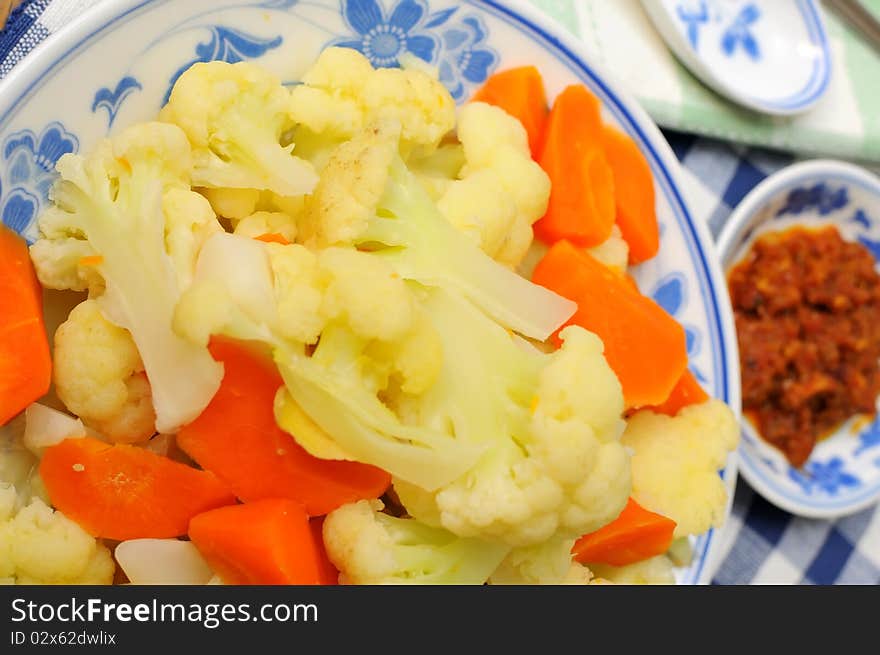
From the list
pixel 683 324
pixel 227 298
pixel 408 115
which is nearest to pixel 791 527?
pixel 683 324

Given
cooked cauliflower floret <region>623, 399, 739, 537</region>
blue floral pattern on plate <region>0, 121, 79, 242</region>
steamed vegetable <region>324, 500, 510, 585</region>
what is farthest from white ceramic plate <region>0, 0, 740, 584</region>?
steamed vegetable <region>324, 500, 510, 585</region>

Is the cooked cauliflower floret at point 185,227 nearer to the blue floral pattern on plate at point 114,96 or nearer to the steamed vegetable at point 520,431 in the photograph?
the blue floral pattern on plate at point 114,96

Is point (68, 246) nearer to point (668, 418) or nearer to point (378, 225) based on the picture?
point (378, 225)

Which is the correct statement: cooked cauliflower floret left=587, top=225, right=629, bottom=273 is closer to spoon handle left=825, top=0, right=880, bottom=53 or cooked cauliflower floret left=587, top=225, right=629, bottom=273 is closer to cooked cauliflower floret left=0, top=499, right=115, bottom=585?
cooked cauliflower floret left=0, top=499, right=115, bottom=585

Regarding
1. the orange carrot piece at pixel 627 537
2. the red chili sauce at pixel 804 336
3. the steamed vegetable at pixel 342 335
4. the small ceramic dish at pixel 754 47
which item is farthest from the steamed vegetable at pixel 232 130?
the red chili sauce at pixel 804 336

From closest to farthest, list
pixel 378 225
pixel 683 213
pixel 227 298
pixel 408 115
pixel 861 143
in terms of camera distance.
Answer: pixel 227 298 → pixel 378 225 → pixel 408 115 → pixel 683 213 → pixel 861 143

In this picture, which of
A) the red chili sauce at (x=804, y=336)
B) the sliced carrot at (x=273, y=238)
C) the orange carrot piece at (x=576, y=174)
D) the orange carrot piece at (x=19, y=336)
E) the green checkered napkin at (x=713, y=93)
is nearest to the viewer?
the orange carrot piece at (x=19, y=336)

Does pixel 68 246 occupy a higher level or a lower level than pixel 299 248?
higher
